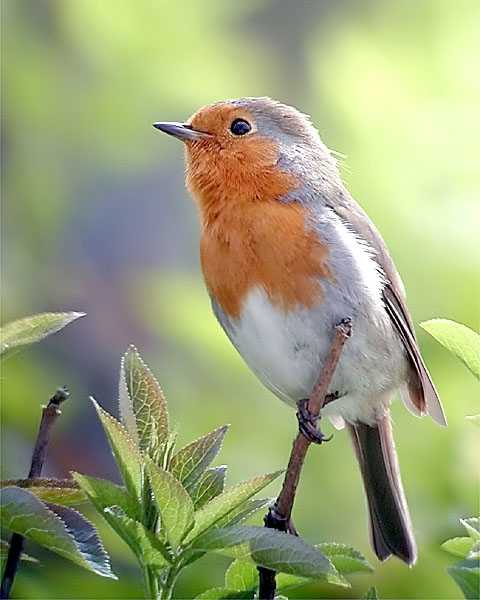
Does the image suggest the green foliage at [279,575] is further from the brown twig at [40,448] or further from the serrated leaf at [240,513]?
the brown twig at [40,448]

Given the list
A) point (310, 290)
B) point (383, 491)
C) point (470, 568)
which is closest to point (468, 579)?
point (470, 568)

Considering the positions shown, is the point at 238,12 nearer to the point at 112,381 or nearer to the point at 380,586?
the point at 112,381

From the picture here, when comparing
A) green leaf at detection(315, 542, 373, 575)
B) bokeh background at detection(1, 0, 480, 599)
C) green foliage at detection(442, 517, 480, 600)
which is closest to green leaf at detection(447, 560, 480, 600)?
green foliage at detection(442, 517, 480, 600)

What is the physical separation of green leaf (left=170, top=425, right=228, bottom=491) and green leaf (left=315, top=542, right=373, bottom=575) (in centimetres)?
12

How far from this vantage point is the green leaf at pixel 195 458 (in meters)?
1.01

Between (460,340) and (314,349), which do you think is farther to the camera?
(314,349)

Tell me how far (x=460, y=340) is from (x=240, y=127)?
1.33 m

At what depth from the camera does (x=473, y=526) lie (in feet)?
3.26

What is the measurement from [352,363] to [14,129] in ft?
4.08

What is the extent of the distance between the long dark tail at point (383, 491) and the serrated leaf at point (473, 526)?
0.87 m

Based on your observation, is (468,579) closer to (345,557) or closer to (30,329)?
(345,557)

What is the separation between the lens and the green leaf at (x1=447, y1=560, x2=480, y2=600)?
0.91m

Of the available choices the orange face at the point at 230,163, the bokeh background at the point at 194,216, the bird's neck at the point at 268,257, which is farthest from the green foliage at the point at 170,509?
the orange face at the point at 230,163

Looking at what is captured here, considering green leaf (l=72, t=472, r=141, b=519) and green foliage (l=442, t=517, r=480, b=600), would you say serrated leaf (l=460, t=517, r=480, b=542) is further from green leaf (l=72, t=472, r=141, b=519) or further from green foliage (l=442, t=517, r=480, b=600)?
green leaf (l=72, t=472, r=141, b=519)
